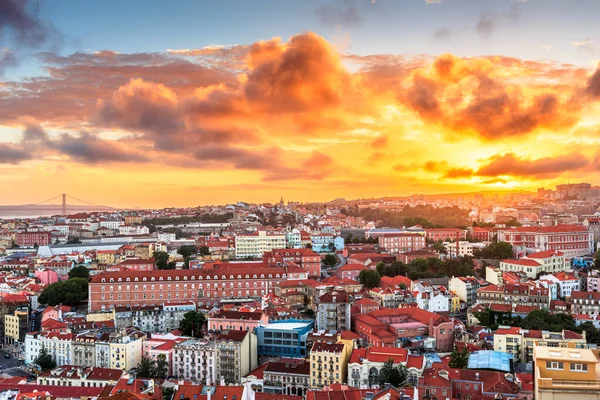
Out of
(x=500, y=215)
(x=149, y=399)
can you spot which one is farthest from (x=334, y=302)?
(x=500, y=215)

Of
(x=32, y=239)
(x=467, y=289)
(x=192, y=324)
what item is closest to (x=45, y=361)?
(x=192, y=324)

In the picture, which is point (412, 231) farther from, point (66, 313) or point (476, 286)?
point (66, 313)

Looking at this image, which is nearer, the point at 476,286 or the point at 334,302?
the point at 334,302

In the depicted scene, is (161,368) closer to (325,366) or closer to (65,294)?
(325,366)

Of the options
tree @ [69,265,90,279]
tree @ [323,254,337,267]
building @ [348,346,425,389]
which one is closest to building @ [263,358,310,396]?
building @ [348,346,425,389]

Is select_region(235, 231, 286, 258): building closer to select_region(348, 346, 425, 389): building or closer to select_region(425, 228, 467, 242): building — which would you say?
select_region(425, 228, 467, 242): building

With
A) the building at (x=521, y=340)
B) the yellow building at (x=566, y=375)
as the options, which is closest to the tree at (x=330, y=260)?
the building at (x=521, y=340)
